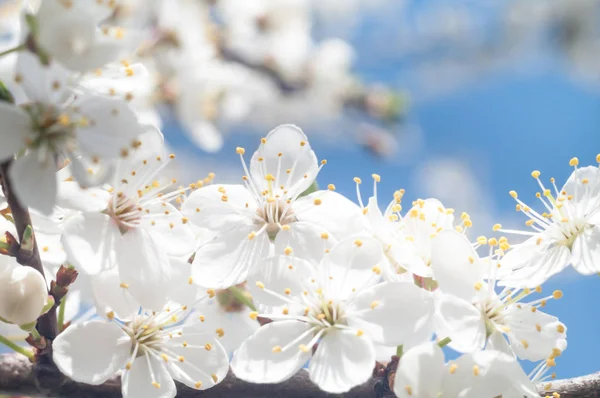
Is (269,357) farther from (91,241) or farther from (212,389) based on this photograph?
(91,241)

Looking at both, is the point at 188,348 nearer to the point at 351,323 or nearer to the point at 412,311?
the point at 351,323

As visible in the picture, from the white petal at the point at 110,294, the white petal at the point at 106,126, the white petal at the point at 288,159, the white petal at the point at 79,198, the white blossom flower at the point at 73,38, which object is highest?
the white petal at the point at 288,159

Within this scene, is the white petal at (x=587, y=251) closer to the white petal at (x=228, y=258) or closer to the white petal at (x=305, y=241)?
the white petal at (x=305, y=241)

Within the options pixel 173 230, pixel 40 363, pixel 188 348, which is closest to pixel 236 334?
pixel 188 348

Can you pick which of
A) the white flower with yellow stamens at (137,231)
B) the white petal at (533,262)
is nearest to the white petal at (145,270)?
the white flower with yellow stamens at (137,231)

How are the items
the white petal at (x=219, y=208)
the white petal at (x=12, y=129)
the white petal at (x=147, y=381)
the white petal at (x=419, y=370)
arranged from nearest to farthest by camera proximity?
the white petal at (x=12, y=129), the white petal at (x=419, y=370), the white petal at (x=147, y=381), the white petal at (x=219, y=208)
